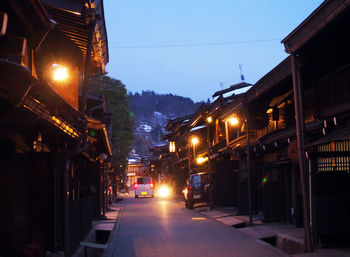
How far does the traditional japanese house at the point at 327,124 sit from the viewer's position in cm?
1244

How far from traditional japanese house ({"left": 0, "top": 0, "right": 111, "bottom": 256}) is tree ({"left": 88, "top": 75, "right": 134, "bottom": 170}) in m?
32.3

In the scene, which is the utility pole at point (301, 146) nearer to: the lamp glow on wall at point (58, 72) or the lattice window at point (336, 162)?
the lattice window at point (336, 162)

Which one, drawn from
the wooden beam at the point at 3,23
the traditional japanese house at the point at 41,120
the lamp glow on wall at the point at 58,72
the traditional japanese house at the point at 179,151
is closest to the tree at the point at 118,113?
the traditional japanese house at the point at 179,151

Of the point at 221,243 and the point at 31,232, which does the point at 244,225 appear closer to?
the point at 221,243

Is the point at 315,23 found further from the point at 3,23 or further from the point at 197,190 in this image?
the point at 197,190

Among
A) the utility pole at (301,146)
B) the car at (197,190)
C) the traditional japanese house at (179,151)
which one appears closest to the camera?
the utility pole at (301,146)

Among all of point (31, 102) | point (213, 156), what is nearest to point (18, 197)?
point (31, 102)

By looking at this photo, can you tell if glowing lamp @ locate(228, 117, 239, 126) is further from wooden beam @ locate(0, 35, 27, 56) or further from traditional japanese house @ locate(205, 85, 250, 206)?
wooden beam @ locate(0, 35, 27, 56)

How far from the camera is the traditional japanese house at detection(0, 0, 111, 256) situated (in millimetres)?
6575

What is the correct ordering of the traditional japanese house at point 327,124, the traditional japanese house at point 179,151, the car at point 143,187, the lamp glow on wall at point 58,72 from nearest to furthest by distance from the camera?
the traditional japanese house at point 327,124
the lamp glow on wall at point 58,72
the traditional japanese house at point 179,151
the car at point 143,187

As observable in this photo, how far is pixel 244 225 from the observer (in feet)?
70.0

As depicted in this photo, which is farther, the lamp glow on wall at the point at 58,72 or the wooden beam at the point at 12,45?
the lamp glow on wall at the point at 58,72

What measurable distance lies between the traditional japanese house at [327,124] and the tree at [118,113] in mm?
36176

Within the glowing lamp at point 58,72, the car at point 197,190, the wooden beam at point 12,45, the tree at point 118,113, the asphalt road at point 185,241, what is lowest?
the asphalt road at point 185,241
